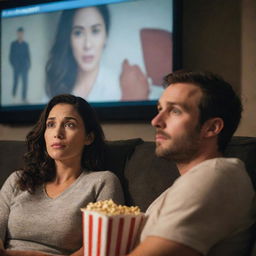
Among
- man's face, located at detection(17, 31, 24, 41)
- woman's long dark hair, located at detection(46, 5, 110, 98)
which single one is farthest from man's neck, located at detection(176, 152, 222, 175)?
man's face, located at detection(17, 31, 24, 41)

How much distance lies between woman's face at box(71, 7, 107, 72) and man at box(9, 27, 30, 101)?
402 millimetres

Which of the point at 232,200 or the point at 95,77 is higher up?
the point at 95,77

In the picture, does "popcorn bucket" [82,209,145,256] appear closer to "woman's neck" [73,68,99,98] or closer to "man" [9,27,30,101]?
"woman's neck" [73,68,99,98]

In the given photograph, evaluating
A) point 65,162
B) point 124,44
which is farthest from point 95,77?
point 65,162

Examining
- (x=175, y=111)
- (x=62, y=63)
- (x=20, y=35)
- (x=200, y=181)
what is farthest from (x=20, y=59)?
(x=200, y=181)

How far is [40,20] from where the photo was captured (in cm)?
295

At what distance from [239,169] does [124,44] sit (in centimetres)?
158

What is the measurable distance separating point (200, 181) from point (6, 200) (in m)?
1.17

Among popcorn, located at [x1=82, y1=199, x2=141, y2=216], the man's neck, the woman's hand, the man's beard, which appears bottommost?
popcorn, located at [x1=82, y1=199, x2=141, y2=216]

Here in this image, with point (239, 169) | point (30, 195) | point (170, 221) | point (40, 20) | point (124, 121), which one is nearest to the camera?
point (170, 221)

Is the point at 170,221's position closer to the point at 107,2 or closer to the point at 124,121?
the point at 124,121

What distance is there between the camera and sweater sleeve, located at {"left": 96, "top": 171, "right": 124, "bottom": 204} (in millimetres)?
1831

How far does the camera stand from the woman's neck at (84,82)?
9.03 ft

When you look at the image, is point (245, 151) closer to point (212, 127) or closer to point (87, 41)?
point (212, 127)
